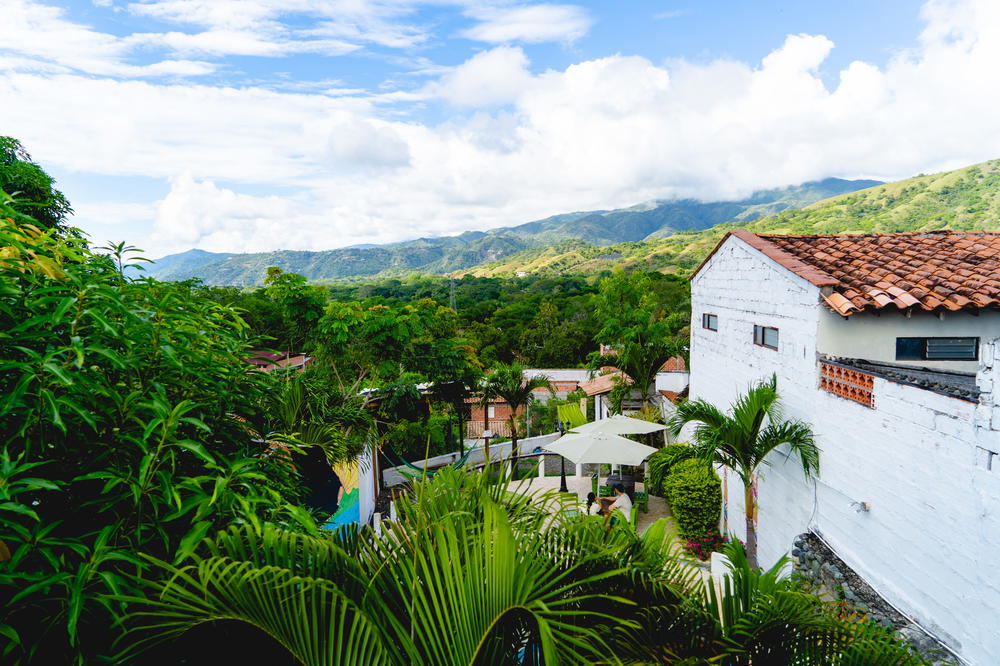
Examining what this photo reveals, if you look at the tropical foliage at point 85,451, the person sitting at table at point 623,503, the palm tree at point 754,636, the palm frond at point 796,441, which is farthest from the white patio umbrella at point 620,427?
the tropical foliage at point 85,451

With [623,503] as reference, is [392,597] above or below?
above

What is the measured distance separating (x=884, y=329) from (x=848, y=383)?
49.1 inches

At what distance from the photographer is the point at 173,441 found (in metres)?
2.20

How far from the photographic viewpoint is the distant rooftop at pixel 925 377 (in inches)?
174

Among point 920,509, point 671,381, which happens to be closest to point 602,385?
point 671,381

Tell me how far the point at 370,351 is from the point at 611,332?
16599 mm

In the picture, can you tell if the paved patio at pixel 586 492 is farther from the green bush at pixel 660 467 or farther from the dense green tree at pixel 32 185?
the dense green tree at pixel 32 185

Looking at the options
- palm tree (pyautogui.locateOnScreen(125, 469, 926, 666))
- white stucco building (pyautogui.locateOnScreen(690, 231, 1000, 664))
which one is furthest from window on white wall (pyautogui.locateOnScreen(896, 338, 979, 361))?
palm tree (pyautogui.locateOnScreen(125, 469, 926, 666))

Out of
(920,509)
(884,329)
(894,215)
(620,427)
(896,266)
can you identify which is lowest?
(620,427)

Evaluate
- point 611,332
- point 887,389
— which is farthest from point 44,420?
point 611,332

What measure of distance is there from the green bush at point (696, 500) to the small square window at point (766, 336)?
2432 mm

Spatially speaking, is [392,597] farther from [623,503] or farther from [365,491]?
[365,491]

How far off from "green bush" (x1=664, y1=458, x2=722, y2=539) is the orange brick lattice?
11.3ft

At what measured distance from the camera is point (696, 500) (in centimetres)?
936
